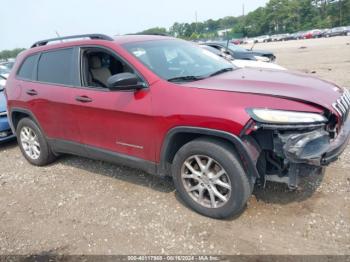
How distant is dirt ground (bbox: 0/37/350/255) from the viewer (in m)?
3.05

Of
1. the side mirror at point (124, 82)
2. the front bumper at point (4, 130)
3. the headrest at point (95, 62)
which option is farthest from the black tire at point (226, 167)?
the front bumper at point (4, 130)

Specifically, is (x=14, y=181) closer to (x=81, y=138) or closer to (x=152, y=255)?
(x=81, y=138)

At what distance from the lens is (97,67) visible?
4277mm

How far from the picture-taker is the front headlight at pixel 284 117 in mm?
2830

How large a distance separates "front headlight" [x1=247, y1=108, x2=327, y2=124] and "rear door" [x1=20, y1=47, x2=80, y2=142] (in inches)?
93.9

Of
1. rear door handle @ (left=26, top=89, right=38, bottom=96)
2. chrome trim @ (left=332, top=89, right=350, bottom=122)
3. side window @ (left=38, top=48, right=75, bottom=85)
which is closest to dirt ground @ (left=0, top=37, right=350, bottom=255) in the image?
chrome trim @ (left=332, top=89, right=350, bottom=122)

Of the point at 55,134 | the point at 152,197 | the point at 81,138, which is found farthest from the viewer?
the point at 55,134

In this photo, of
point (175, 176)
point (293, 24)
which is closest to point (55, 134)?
point (175, 176)

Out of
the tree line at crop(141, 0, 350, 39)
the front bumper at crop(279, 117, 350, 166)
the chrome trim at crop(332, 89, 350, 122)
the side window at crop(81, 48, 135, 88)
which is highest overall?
the tree line at crop(141, 0, 350, 39)

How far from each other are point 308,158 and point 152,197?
1.86 m

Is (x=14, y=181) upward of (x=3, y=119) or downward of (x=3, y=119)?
downward

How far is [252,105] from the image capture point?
9.59 ft

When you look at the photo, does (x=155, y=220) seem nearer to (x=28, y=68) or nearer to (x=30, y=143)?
(x=30, y=143)

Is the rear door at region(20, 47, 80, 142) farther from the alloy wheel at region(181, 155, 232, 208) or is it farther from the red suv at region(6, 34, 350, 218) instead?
the alloy wheel at region(181, 155, 232, 208)
